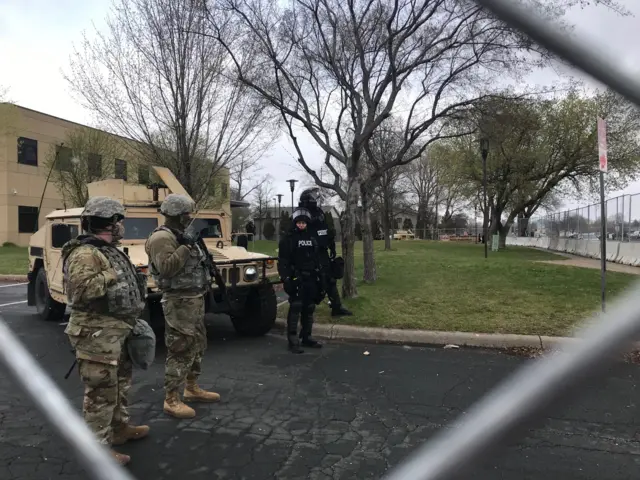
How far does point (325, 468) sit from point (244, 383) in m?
1.78

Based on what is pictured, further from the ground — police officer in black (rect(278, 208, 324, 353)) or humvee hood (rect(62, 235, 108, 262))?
humvee hood (rect(62, 235, 108, 262))

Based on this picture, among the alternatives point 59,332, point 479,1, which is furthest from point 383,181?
point 479,1

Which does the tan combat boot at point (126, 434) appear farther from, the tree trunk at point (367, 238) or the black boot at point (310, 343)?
the tree trunk at point (367, 238)

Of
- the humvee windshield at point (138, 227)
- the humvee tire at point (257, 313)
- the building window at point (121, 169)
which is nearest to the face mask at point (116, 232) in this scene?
the humvee tire at point (257, 313)

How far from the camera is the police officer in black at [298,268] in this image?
590 centimetres

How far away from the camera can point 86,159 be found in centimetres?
1667

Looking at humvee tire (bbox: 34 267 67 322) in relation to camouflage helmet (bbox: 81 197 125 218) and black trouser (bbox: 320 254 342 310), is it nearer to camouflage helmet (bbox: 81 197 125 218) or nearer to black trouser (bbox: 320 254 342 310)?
black trouser (bbox: 320 254 342 310)

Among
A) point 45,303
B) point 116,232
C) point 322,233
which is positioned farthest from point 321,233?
point 45,303

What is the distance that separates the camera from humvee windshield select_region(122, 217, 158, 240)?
6.86 m

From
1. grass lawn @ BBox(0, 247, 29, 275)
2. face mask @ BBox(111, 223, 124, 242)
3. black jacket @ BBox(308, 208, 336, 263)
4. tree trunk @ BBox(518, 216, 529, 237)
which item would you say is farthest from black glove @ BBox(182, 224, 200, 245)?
tree trunk @ BBox(518, 216, 529, 237)

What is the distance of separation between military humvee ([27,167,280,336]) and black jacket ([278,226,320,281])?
72 cm

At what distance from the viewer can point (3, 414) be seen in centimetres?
389

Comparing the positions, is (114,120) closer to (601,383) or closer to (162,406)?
(162,406)

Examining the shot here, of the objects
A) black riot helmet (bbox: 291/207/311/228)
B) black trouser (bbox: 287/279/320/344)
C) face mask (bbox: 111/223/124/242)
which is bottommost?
black trouser (bbox: 287/279/320/344)
